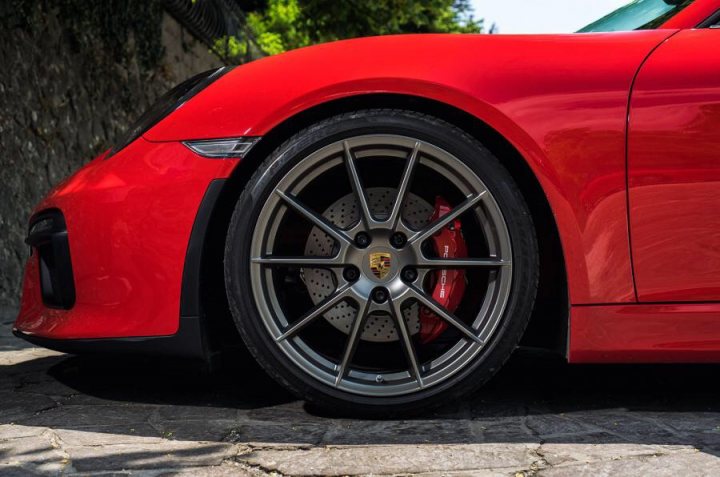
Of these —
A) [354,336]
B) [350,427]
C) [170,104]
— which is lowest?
[350,427]

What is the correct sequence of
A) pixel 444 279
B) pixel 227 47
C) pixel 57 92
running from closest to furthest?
pixel 444 279 → pixel 57 92 → pixel 227 47

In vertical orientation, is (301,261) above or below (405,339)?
above

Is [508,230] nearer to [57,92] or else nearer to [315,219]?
[315,219]

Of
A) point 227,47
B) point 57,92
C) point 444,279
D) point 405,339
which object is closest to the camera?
point 405,339

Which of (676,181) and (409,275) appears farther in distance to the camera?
(409,275)

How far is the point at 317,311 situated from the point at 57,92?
590cm

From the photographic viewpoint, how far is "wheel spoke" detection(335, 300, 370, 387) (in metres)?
2.42

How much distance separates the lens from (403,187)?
2447 millimetres

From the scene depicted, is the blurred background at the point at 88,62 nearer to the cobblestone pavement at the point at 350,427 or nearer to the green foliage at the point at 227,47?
the green foliage at the point at 227,47

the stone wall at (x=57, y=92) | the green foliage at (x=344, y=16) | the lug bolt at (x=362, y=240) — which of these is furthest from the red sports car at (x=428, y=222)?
the green foliage at (x=344, y=16)

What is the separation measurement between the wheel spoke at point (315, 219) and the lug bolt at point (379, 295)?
0.53 feet

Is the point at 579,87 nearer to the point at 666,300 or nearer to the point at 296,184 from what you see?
the point at 666,300

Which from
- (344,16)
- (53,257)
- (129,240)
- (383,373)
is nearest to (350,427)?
(383,373)

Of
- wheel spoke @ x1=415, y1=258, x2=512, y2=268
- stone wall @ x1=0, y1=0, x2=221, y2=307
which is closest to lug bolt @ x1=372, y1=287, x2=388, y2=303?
wheel spoke @ x1=415, y1=258, x2=512, y2=268
